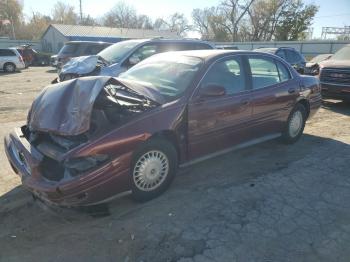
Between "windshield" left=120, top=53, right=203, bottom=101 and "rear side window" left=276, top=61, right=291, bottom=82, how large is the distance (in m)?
1.84

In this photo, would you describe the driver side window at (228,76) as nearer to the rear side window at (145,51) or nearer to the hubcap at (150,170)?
the hubcap at (150,170)

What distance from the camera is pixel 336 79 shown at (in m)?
9.54

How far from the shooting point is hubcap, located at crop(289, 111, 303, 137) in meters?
6.02

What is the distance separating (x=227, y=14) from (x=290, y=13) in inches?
479

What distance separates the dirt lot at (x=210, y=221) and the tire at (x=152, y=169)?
0.45 feet

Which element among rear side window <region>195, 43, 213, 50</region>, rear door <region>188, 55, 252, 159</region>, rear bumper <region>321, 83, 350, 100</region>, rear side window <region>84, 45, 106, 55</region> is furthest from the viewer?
rear side window <region>84, 45, 106, 55</region>

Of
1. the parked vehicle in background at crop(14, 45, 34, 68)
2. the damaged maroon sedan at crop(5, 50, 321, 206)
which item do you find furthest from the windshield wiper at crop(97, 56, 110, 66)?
the parked vehicle in background at crop(14, 45, 34, 68)

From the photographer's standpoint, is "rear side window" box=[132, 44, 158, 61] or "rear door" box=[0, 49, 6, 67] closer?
"rear side window" box=[132, 44, 158, 61]

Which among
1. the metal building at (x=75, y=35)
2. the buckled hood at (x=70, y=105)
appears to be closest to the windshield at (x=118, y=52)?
the buckled hood at (x=70, y=105)

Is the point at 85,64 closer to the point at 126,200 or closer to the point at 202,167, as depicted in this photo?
the point at 202,167

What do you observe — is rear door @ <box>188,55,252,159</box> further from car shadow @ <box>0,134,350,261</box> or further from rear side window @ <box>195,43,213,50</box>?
rear side window @ <box>195,43,213,50</box>

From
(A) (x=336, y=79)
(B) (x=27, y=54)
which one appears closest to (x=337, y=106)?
(A) (x=336, y=79)

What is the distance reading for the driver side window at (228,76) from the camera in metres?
4.50

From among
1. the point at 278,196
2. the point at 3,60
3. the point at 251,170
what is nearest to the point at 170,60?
the point at 251,170
